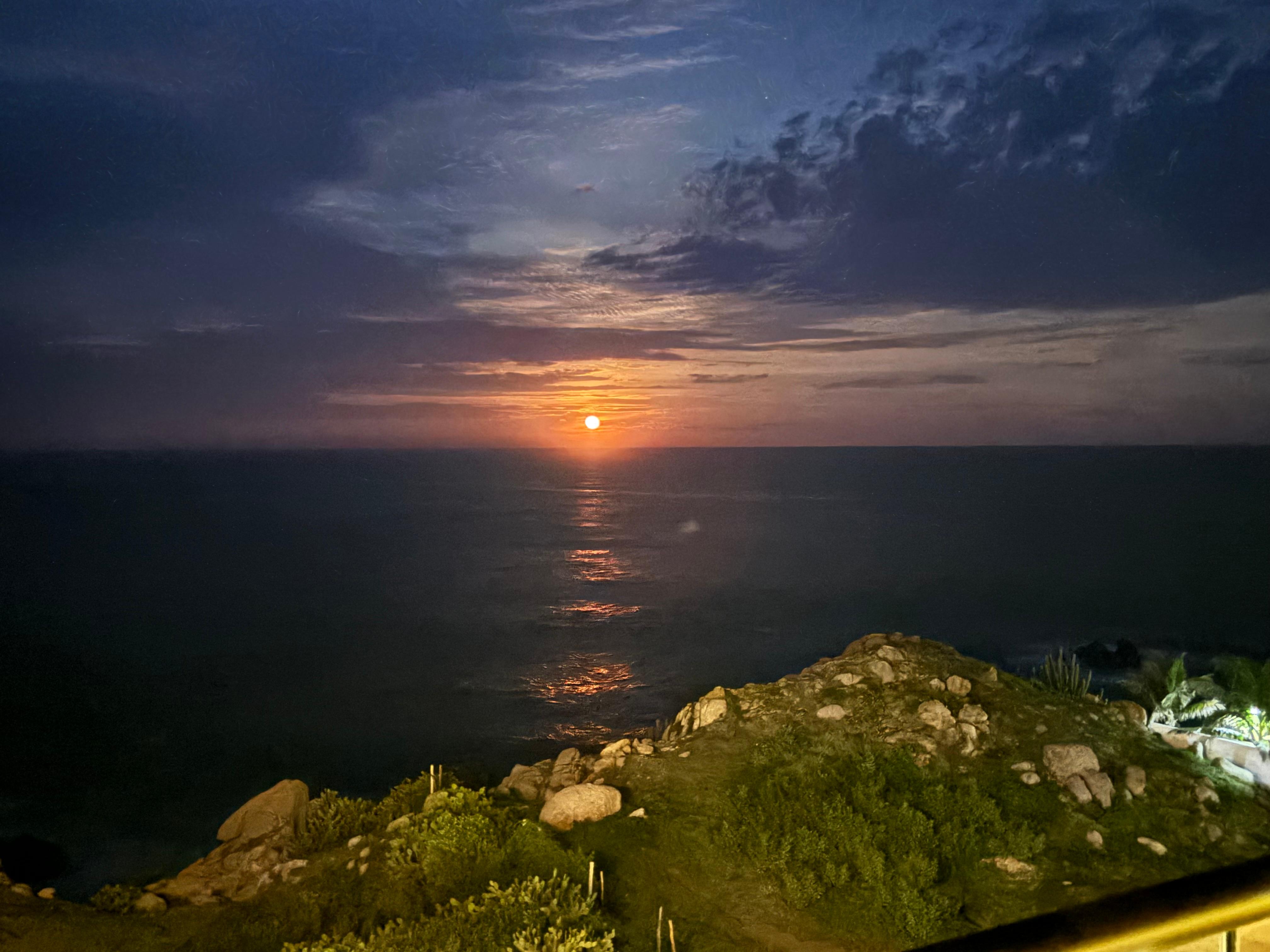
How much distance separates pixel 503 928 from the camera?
25.0 feet

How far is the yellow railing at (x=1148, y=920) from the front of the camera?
167 cm

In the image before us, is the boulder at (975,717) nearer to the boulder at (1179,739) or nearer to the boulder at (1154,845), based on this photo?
the boulder at (1154,845)

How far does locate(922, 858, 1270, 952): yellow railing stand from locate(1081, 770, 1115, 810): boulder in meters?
10.00

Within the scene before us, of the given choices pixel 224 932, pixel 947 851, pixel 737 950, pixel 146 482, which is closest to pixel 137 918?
pixel 224 932

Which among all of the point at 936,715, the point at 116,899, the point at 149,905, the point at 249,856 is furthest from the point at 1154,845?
the point at 116,899

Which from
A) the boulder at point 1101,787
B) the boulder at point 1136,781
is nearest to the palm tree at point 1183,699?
A: the boulder at point 1136,781

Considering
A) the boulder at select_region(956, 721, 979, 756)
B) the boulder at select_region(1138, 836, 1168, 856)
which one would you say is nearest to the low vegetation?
the boulder at select_region(1138, 836, 1168, 856)

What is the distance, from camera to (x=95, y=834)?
24.4 metres

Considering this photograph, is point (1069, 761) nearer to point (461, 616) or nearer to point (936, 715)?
point (936, 715)

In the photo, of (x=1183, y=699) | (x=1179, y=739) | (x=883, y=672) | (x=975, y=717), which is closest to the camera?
(x=975, y=717)

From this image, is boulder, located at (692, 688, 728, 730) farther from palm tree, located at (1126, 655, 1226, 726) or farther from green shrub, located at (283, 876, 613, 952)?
palm tree, located at (1126, 655, 1226, 726)

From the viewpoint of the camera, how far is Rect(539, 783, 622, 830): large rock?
10492 millimetres

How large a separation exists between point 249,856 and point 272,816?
1.38 meters

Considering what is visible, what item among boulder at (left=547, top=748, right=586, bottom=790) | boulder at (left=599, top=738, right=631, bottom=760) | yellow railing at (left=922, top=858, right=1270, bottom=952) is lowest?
boulder at (left=547, top=748, right=586, bottom=790)
